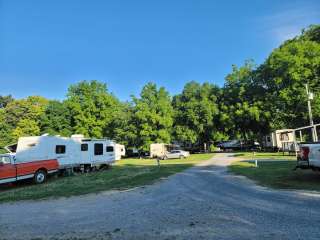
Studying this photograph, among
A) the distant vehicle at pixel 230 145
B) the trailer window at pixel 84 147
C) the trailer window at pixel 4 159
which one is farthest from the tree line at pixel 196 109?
the trailer window at pixel 4 159

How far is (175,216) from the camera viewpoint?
7.27 meters

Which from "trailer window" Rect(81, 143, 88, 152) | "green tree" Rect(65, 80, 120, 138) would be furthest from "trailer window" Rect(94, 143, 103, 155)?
"green tree" Rect(65, 80, 120, 138)

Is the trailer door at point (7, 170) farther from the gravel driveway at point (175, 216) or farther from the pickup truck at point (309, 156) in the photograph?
the pickup truck at point (309, 156)

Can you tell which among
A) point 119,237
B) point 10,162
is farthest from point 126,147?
point 119,237

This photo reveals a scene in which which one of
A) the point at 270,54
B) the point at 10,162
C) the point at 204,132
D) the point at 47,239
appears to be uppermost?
the point at 270,54

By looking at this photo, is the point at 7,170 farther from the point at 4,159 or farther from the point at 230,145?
the point at 230,145

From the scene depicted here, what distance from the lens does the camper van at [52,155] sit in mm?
17314

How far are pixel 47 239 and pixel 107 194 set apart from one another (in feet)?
19.8

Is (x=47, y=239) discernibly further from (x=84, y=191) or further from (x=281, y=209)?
(x=84, y=191)

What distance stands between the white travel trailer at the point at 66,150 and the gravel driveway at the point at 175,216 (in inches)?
390

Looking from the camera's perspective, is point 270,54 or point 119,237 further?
point 270,54

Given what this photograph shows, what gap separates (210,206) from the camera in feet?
26.8

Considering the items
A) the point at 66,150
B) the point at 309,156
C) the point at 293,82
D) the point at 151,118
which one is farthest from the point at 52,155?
the point at 293,82

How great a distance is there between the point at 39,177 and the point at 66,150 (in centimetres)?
401
